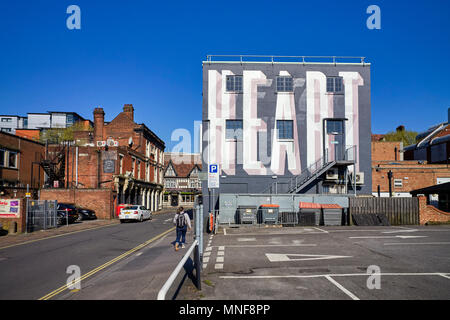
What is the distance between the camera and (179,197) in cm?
6938

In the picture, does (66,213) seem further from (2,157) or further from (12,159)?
(12,159)

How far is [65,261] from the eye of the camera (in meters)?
11.7

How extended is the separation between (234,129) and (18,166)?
2292 cm

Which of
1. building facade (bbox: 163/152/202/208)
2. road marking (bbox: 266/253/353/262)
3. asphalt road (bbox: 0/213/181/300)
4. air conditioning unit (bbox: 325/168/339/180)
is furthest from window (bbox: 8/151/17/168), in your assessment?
building facade (bbox: 163/152/202/208)

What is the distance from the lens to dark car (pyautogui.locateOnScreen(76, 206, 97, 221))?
103 ft

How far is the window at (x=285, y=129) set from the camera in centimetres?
2858

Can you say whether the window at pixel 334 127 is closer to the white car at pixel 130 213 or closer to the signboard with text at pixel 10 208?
the white car at pixel 130 213

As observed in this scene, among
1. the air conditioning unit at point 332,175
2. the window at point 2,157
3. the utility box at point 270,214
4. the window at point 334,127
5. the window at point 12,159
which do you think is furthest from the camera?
the window at point 12,159

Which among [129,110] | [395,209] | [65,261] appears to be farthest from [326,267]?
[129,110]

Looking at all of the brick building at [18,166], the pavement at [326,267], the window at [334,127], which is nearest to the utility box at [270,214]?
the pavement at [326,267]

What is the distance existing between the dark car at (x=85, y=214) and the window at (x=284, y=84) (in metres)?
21.3

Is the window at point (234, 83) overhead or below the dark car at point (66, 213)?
overhead
